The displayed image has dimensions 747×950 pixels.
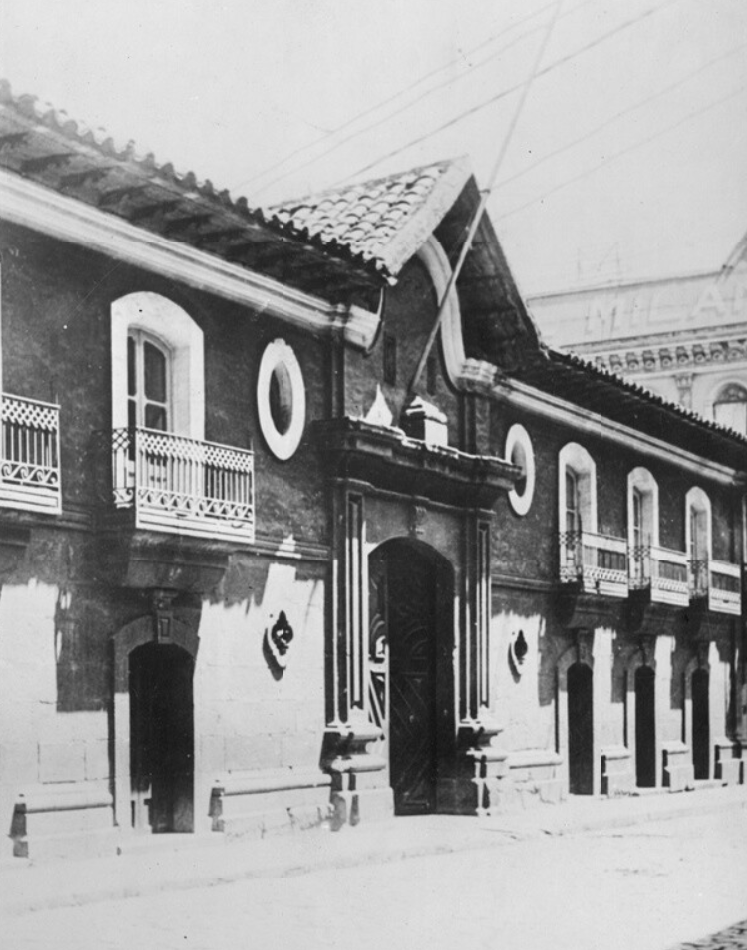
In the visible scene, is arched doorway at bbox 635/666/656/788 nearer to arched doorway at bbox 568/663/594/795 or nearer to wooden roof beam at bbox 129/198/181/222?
arched doorway at bbox 568/663/594/795

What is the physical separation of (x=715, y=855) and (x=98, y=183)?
8.51 meters

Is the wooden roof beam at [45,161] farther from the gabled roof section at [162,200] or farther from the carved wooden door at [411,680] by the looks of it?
the carved wooden door at [411,680]

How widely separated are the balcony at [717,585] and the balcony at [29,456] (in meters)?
15.3

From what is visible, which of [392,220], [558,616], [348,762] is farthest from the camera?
[558,616]

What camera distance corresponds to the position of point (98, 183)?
1355 cm

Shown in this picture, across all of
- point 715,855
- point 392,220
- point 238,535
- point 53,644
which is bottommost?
point 715,855

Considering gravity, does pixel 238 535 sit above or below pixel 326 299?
below

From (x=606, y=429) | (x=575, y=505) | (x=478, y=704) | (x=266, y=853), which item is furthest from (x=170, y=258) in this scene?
(x=606, y=429)

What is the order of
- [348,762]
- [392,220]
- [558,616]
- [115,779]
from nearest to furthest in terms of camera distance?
[115,779]
[348,762]
[392,220]
[558,616]

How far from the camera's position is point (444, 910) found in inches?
429

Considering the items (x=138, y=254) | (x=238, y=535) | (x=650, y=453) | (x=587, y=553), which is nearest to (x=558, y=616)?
(x=587, y=553)

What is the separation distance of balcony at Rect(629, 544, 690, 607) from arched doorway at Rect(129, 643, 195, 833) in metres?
10.6

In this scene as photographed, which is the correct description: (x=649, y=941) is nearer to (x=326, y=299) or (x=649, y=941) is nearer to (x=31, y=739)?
(x=31, y=739)

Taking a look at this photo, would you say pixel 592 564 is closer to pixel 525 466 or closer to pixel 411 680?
pixel 525 466
